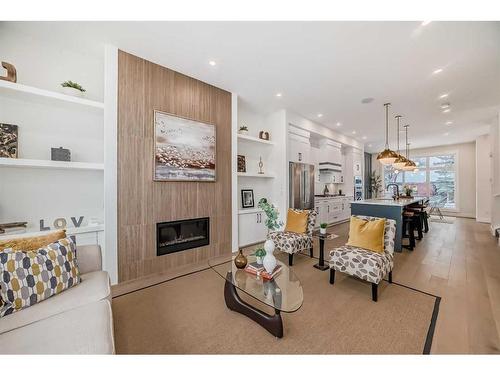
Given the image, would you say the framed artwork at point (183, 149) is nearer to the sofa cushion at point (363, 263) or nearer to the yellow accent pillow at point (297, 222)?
the yellow accent pillow at point (297, 222)

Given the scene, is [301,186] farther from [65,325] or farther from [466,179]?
[466,179]

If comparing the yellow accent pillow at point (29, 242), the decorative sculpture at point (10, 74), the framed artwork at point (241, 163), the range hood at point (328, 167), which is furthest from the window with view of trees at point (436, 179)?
the decorative sculpture at point (10, 74)

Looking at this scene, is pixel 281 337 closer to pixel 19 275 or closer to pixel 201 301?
pixel 201 301

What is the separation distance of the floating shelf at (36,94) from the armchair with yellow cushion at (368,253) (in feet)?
11.5

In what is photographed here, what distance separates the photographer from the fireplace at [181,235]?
292cm

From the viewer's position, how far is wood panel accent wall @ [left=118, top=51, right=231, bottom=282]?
260 cm

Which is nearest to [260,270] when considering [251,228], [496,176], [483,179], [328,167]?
[251,228]

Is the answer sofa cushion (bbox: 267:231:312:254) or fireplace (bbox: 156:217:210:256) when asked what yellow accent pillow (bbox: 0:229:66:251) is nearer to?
fireplace (bbox: 156:217:210:256)

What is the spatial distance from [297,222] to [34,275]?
311 cm

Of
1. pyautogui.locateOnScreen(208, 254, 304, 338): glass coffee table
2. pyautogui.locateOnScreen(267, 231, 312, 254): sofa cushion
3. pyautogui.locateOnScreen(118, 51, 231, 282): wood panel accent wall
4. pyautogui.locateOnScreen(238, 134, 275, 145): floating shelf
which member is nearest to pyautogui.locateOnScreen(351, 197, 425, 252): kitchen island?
pyautogui.locateOnScreen(267, 231, 312, 254): sofa cushion

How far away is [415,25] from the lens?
2.13 m
